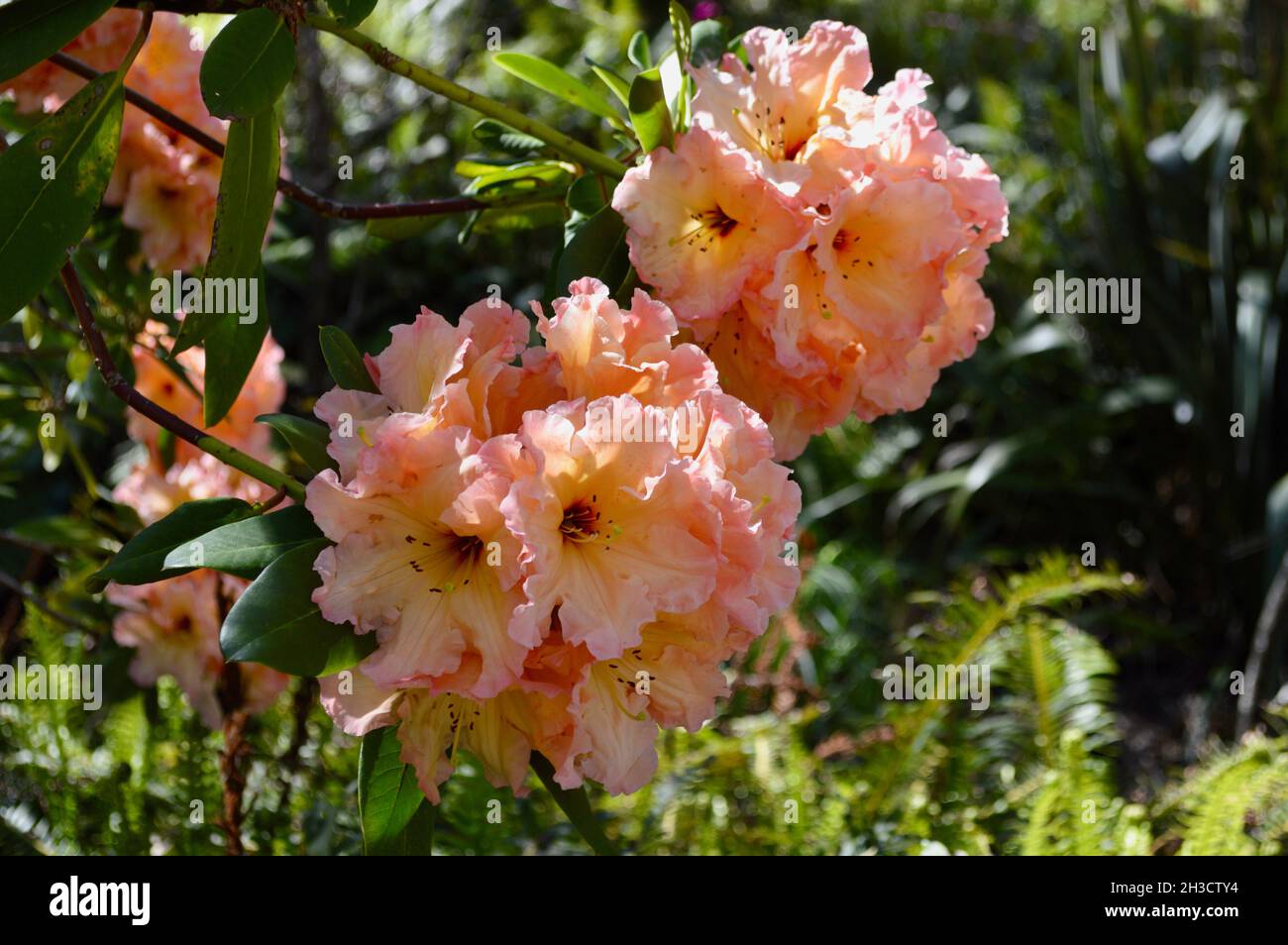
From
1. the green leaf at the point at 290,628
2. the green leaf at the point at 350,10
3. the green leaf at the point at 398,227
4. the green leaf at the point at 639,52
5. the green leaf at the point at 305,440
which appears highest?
the green leaf at the point at 639,52

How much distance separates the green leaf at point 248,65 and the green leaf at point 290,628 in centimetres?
33

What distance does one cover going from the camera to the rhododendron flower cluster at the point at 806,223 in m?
0.99

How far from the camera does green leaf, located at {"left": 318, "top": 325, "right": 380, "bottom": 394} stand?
970 millimetres

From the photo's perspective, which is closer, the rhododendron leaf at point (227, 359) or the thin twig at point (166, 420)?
the thin twig at point (166, 420)

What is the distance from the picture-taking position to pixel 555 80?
1171mm

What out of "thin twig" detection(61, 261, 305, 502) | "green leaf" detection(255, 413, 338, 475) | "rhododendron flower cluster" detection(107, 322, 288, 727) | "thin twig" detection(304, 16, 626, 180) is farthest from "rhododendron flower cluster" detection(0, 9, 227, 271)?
"green leaf" detection(255, 413, 338, 475)

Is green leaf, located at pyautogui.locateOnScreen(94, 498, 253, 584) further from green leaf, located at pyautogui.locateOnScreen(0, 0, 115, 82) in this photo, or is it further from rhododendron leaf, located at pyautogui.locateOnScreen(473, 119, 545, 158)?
rhododendron leaf, located at pyautogui.locateOnScreen(473, 119, 545, 158)

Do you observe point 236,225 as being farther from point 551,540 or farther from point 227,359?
point 551,540

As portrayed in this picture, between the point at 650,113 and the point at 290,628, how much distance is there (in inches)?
19.3

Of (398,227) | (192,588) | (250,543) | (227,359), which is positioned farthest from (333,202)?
(192,588)

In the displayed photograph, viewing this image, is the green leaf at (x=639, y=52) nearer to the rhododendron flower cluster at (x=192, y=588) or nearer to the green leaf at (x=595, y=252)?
the green leaf at (x=595, y=252)

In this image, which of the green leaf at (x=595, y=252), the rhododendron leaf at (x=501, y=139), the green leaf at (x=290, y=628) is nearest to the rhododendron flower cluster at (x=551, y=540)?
the green leaf at (x=290, y=628)

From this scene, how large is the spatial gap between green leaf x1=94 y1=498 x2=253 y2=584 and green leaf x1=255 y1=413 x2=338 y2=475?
8 centimetres
